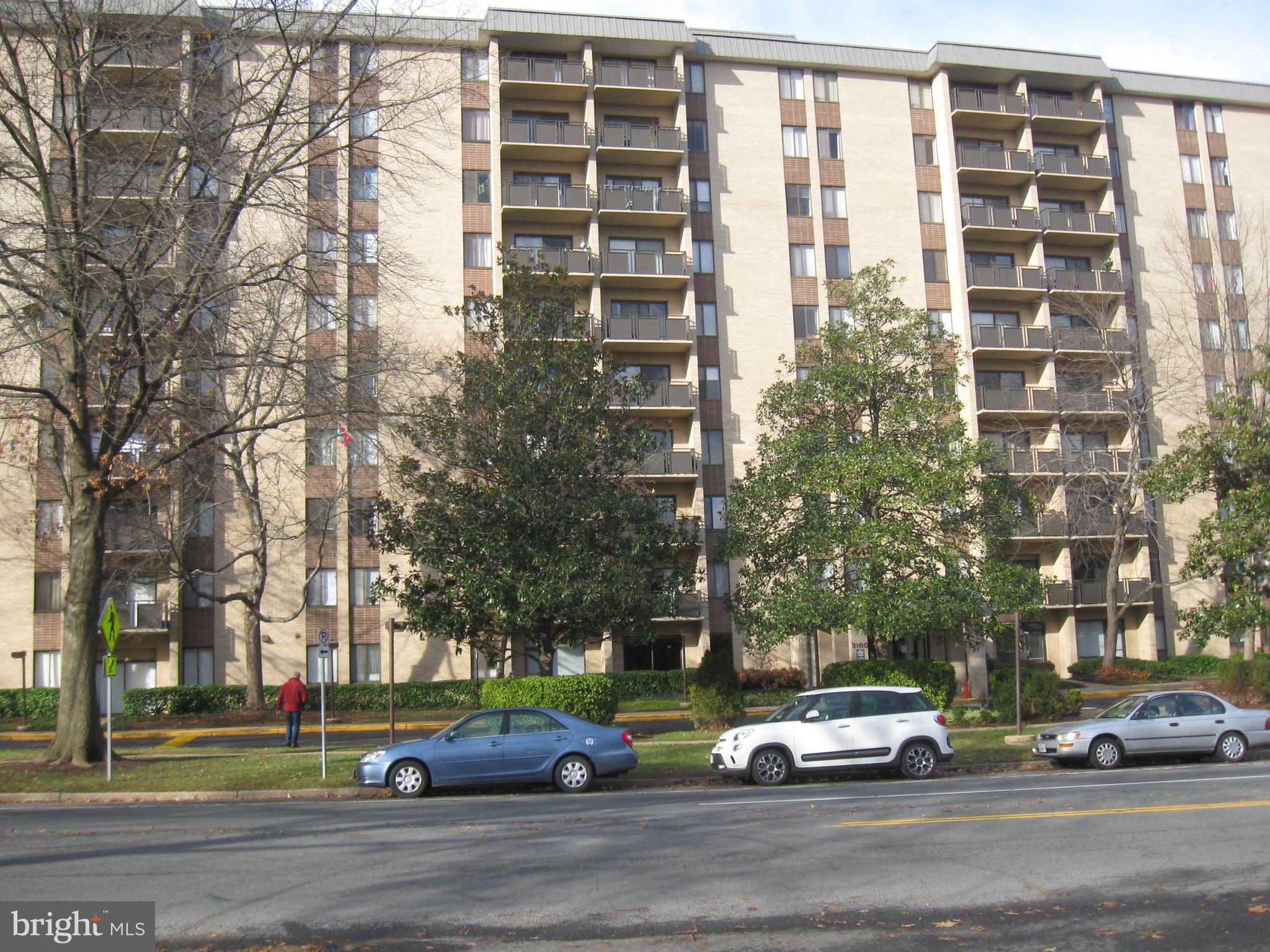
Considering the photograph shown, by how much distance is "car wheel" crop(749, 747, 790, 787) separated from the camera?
16031 mm

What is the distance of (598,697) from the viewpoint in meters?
21.9

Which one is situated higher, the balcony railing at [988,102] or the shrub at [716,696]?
the balcony railing at [988,102]

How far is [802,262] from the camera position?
40875 mm

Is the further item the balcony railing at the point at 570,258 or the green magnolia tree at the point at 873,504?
the balcony railing at the point at 570,258

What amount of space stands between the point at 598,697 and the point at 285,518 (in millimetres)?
17897

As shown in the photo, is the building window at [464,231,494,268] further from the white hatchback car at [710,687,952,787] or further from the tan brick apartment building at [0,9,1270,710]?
the white hatchback car at [710,687,952,787]

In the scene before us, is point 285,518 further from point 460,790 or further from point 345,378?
point 460,790

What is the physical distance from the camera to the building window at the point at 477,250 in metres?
38.5

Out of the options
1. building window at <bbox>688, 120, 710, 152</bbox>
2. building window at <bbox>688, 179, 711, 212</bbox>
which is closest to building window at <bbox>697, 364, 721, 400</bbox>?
building window at <bbox>688, 179, 711, 212</bbox>

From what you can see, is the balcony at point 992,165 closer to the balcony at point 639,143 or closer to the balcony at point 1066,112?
the balcony at point 1066,112

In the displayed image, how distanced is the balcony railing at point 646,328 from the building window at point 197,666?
18.1 meters

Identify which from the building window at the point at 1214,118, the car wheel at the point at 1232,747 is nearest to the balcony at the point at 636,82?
the building window at the point at 1214,118

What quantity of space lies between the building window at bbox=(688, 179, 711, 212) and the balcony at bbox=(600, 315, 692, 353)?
5.16 meters

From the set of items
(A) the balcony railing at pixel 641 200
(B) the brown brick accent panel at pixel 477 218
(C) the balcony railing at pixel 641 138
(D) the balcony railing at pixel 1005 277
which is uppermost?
(C) the balcony railing at pixel 641 138
